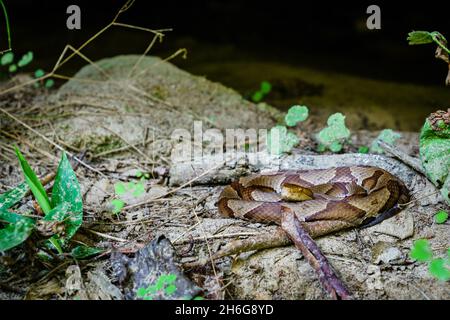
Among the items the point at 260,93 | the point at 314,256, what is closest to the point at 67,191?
the point at 314,256

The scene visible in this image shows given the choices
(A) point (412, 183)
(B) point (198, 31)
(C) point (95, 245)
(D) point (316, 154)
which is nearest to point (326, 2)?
(B) point (198, 31)

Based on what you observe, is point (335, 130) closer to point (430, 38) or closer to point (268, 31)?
point (430, 38)

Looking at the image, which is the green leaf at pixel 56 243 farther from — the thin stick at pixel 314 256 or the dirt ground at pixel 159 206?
the thin stick at pixel 314 256

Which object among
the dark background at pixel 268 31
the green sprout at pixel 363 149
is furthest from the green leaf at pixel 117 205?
the dark background at pixel 268 31

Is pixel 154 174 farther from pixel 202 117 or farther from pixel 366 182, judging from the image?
pixel 366 182
